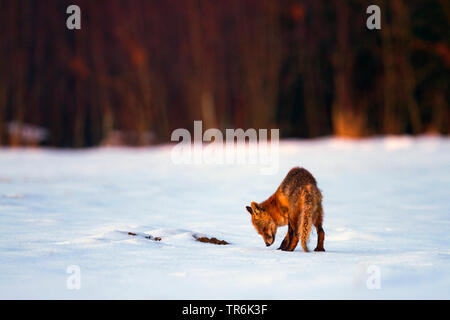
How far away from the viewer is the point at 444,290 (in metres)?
3.74

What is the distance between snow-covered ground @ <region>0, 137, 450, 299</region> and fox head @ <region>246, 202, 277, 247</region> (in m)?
0.18

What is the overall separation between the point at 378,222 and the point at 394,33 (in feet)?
37.9

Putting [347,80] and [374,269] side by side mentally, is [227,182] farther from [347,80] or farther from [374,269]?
[347,80]

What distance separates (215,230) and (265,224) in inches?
30.4

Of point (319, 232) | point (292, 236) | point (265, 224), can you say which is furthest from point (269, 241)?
point (319, 232)

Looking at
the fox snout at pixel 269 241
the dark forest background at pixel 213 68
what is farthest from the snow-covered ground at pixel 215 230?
the dark forest background at pixel 213 68

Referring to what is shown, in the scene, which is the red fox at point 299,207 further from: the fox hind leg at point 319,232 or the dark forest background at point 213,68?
the dark forest background at point 213,68

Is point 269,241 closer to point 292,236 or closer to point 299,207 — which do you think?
point 292,236

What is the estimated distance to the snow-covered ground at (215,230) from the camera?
3930 millimetres

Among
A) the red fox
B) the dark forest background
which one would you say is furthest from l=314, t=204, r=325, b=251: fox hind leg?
the dark forest background

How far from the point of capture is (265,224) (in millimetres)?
5852

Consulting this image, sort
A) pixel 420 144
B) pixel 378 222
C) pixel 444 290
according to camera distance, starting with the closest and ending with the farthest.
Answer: pixel 444 290 < pixel 378 222 < pixel 420 144

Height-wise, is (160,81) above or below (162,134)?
above

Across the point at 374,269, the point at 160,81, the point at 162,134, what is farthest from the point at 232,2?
the point at 374,269
